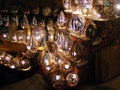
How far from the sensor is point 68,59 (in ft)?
14.7

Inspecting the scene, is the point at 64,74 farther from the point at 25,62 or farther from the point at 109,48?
the point at 109,48

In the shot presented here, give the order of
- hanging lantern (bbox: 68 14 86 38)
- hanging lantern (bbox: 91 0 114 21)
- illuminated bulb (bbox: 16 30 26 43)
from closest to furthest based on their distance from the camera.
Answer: hanging lantern (bbox: 91 0 114 21)
hanging lantern (bbox: 68 14 86 38)
illuminated bulb (bbox: 16 30 26 43)

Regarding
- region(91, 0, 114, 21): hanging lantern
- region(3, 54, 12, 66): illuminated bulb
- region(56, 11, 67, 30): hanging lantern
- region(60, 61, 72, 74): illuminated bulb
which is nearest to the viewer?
Answer: region(91, 0, 114, 21): hanging lantern

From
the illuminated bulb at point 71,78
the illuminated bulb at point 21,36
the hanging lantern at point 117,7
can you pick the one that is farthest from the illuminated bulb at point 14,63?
the hanging lantern at point 117,7

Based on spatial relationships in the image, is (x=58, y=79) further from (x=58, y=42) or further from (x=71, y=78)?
(x=58, y=42)

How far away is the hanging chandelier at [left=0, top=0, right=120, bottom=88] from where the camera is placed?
12.9ft

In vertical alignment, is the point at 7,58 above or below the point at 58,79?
above

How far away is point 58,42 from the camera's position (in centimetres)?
443

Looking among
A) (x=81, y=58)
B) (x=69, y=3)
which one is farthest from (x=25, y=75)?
(x=69, y=3)

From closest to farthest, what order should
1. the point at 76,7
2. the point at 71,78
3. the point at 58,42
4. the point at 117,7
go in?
the point at 76,7 → the point at 117,7 → the point at 58,42 → the point at 71,78

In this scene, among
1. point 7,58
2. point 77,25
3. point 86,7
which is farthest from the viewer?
point 7,58

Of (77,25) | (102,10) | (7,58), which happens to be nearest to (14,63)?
(7,58)

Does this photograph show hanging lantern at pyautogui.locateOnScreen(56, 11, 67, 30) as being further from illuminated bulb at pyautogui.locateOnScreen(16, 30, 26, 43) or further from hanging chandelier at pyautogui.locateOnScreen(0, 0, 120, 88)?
illuminated bulb at pyautogui.locateOnScreen(16, 30, 26, 43)

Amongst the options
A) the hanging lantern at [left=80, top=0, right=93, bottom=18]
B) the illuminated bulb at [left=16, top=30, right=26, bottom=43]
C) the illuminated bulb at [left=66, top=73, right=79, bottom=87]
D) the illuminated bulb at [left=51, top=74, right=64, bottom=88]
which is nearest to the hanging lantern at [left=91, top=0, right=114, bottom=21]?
the hanging lantern at [left=80, top=0, right=93, bottom=18]
